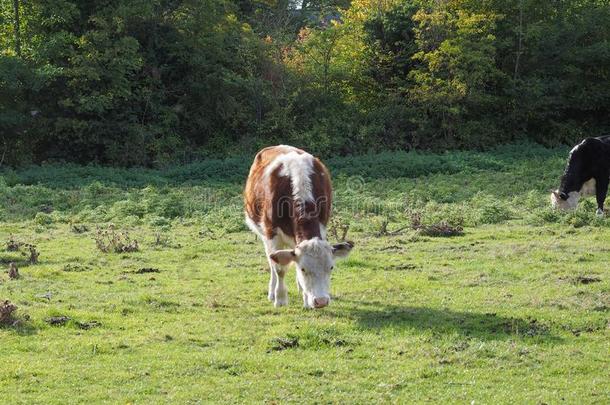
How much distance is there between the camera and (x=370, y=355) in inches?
320

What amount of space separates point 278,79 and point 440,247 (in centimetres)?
2178

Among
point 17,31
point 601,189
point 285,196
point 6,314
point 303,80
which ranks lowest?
point 6,314

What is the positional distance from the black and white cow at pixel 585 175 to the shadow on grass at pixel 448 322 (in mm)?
8271

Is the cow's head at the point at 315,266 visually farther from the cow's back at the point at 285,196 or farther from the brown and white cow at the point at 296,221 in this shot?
the cow's back at the point at 285,196

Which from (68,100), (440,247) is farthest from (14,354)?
(68,100)

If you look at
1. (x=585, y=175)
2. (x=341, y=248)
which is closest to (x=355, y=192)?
(x=585, y=175)

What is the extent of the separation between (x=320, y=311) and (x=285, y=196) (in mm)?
1527

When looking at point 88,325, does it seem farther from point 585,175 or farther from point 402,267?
point 585,175

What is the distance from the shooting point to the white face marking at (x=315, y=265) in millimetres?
9250

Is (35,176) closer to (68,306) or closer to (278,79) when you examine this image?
(278,79)

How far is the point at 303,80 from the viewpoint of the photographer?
34.8m

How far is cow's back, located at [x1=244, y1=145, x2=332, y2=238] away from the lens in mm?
9945

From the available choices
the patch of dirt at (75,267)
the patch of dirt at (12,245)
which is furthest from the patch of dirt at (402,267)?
the patch of dirt at (12,245)

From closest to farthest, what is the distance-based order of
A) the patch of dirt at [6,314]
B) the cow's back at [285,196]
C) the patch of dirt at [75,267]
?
the patch of dirt at [6,314] < the cow's back at [285,196] < the patch of dirt at [75,267]
